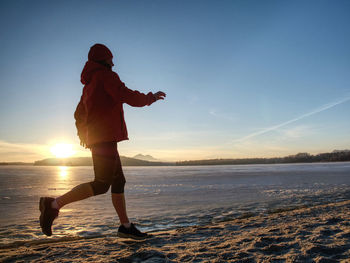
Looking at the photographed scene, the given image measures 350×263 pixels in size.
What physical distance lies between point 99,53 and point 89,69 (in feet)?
0.76

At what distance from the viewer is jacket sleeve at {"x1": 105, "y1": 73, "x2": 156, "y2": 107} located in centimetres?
284

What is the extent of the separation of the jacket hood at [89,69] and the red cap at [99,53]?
65 millimetres

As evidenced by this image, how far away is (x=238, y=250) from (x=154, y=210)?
3.02 meters

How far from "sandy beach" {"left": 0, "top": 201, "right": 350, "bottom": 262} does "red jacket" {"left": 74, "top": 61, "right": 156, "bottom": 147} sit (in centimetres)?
114

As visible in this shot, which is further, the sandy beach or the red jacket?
the red jacket

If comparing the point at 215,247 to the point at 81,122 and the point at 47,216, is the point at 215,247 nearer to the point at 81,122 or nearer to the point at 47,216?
the point at 47,216

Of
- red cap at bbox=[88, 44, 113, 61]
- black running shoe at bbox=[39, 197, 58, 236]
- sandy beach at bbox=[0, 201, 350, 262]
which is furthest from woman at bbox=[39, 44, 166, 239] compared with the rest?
sandy beach at bbox=[0, 201, 350, 262]

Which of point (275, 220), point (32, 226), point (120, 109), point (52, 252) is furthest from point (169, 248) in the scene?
point (32, 226)

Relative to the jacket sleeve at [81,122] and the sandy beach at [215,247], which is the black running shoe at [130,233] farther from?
the jacket sleeve at [81,122]

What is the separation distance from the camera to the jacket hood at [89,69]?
299 cm

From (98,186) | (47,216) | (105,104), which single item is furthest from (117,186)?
(105,104)

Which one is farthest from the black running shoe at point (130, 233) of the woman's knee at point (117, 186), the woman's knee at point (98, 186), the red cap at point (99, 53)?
the red cap at point (99, 53)

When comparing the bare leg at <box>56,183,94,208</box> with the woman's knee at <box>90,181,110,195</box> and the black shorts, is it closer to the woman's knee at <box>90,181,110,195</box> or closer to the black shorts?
the woman's knee at <box>90,181,110,195</box>

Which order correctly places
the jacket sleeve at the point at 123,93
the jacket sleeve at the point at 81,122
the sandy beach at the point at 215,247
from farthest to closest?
the jacket sleeve at the point at 81,122 → the jacket sleeve at the point at 123,93 → the sandy beach at the point at 215,247
